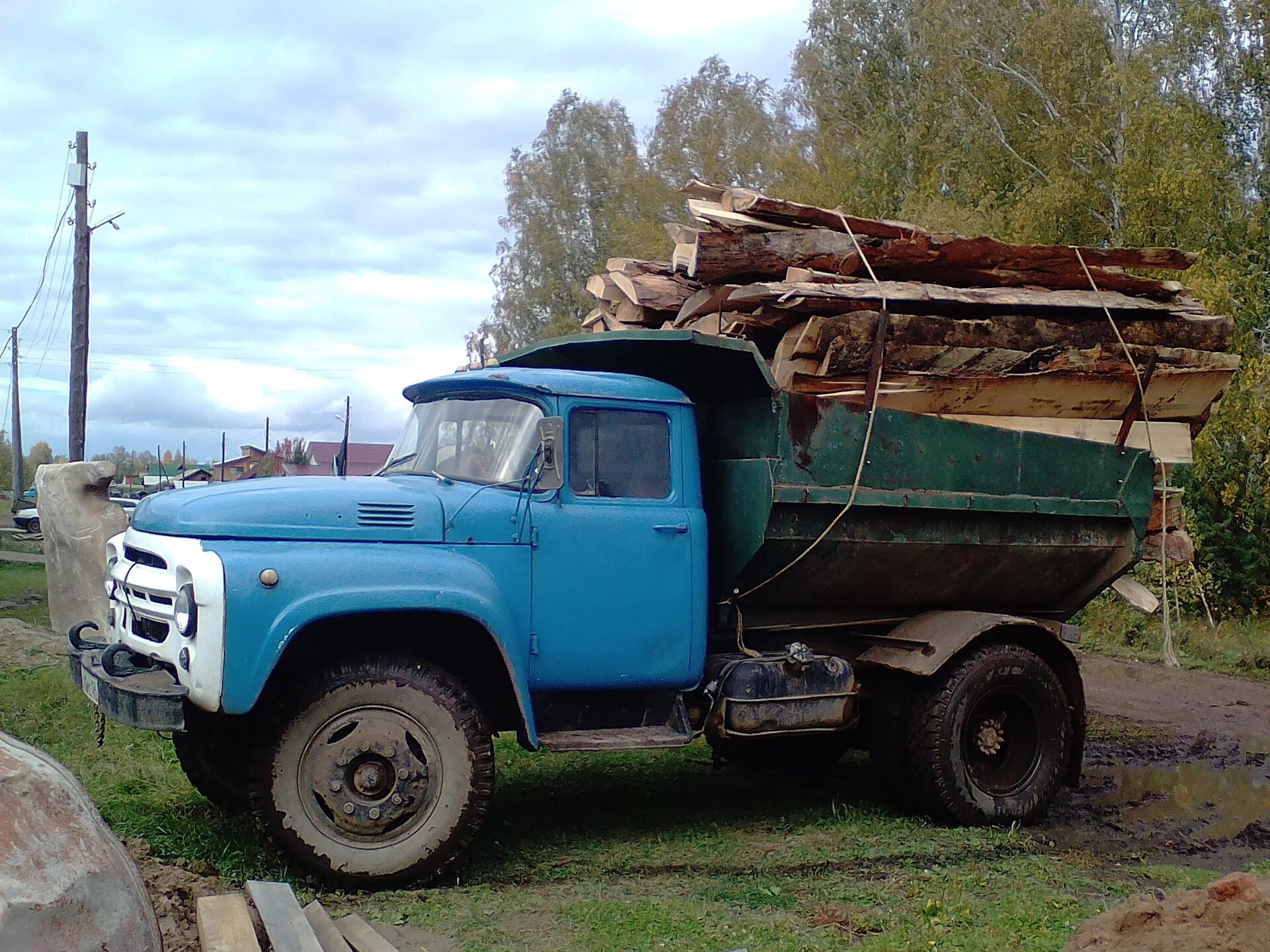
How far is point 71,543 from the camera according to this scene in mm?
12789

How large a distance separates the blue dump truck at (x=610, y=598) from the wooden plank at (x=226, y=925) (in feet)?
1.94

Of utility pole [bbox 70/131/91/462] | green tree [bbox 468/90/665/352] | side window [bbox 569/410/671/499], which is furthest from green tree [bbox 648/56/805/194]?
side window [bbox 569/410/671/499]

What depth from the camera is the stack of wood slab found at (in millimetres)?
6723

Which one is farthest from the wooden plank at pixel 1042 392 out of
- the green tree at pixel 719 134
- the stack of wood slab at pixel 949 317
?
the green tree at pixel 719 134

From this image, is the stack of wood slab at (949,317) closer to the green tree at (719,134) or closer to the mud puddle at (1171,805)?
the mud puddle at (1171,805)

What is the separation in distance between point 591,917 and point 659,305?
12.6 ft

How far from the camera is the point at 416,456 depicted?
636 centimetres

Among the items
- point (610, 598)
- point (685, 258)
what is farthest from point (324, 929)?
point (685, 258)

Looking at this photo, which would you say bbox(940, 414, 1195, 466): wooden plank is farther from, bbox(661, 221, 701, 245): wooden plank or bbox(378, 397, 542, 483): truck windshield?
bbox(378, 397, 542, 483): truck windshield

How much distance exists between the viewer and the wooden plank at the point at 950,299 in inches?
260

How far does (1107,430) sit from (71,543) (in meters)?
10.2

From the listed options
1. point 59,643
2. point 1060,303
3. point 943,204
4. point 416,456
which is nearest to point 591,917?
point 416,456

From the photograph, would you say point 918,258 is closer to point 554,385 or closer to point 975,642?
point 975,642

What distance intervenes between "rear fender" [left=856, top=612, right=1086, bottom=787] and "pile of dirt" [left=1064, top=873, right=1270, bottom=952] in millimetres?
2590
